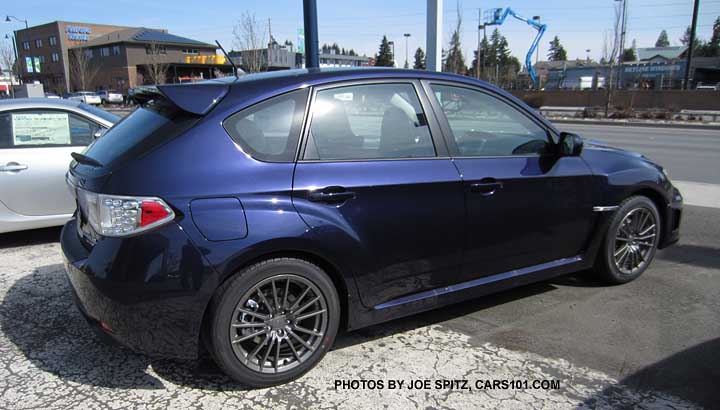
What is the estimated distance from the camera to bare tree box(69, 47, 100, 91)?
62.9 m

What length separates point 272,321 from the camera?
2752 mm

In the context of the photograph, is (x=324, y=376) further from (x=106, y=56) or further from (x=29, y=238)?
(x=106, y=56)

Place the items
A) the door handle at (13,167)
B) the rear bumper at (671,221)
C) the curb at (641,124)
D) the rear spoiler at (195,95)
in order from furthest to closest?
the curb at (641,124), the door handle at (13,167), the rear bumper at (671,221), the rear spoiler at (195,95)

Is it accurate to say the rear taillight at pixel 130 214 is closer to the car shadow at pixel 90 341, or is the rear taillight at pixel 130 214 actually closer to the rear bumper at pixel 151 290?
the rear bumper at pixel 151 290

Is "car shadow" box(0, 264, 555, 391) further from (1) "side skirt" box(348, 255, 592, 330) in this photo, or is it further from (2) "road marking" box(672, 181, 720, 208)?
(2) "road marking" box(672, 181, 720, 208)

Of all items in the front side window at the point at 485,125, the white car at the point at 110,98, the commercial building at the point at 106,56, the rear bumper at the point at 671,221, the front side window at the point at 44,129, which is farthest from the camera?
the commercial building at the point at 106,56

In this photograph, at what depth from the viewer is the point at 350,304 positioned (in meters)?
2.95

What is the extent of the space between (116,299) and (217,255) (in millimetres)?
533

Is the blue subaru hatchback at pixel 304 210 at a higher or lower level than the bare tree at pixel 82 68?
lower

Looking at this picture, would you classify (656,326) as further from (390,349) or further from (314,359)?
(314,359)

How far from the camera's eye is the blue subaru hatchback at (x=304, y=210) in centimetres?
250

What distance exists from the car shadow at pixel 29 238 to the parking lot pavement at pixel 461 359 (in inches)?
55.8

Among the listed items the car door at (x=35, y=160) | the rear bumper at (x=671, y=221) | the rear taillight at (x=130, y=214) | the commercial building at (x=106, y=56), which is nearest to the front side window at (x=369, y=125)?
the rear taillight at (x=130, y=214)

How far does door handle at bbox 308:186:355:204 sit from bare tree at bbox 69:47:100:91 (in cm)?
6804
